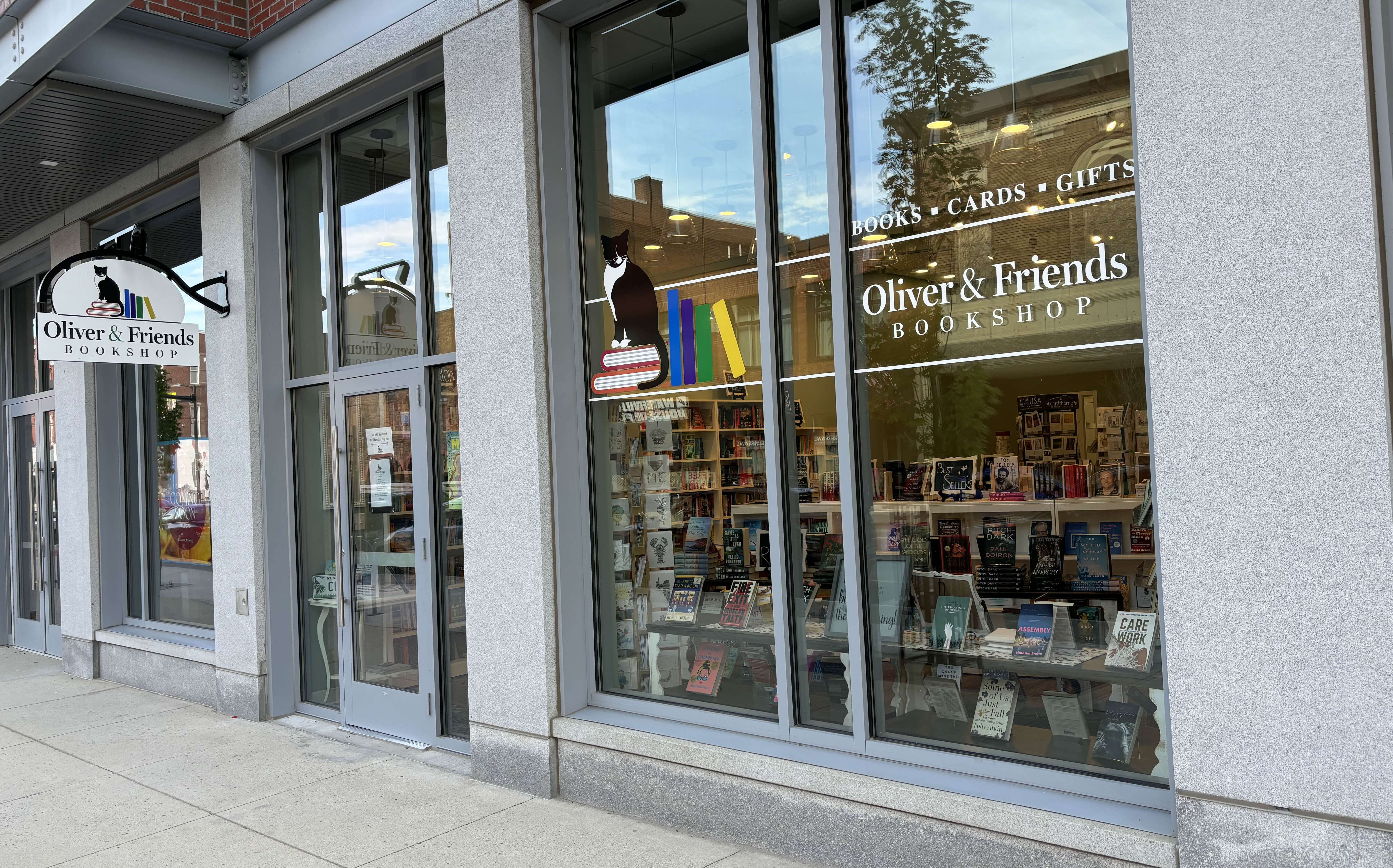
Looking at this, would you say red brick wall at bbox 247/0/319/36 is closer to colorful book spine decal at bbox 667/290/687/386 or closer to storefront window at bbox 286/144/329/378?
storefront window at bbox 286/144/329/378

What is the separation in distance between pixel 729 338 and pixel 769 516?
0.86 meters

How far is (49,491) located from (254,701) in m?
4.73

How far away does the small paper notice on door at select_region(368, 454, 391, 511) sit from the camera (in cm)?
616

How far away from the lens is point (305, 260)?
687cm

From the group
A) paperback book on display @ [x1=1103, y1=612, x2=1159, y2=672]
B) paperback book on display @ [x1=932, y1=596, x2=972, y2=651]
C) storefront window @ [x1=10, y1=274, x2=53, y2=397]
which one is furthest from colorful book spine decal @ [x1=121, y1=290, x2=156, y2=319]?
paperback book on display @ [x1=1103, y1=612, x2=1159, y2=672]

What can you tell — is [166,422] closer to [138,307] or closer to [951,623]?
[138,307]

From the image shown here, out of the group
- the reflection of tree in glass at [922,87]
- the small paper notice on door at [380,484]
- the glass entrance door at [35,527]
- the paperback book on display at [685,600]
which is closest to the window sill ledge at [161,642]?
the glass entrance door at [35,527]

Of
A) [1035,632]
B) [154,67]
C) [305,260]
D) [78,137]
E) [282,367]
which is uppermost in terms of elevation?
[154,67]

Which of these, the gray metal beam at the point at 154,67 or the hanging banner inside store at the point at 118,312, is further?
the hanging banner inside store at the point at 118,312

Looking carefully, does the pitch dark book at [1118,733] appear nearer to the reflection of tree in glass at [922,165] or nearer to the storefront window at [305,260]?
the reflection of tree in glass at [922,165]

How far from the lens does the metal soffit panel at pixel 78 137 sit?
6191 millimetres

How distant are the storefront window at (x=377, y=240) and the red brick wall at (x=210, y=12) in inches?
40.7

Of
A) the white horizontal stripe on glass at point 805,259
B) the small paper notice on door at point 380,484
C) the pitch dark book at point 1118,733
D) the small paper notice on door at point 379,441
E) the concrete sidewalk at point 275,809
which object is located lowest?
the concrete sidewalk at point 275,809

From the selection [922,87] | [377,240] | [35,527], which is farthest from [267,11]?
[35,527]
